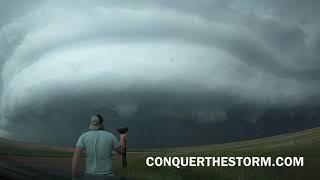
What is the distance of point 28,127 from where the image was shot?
6.53 metres

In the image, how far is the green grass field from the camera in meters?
6.05

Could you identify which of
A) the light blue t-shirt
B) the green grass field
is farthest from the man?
the green grass field

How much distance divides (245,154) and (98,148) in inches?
52.7

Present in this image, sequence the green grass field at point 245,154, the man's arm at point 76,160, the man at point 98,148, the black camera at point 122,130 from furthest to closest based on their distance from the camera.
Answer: the black camera at point 122,130 → the green grass field at point 245,154 → the man at point 98,148 → the man's arm at point 76,160

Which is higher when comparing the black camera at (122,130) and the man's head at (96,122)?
the black camera at (122,130)

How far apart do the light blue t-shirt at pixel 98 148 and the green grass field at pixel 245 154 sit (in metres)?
0.67

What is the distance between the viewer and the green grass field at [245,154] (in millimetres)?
6055

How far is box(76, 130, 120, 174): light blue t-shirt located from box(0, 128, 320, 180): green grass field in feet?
2.20

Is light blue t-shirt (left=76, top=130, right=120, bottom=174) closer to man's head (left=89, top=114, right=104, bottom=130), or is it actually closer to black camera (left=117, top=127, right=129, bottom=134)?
man's head (left=89, top=114, right=104, bottom=130)

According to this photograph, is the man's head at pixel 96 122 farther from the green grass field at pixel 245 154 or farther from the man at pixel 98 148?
the green grass field at pixel 245 154

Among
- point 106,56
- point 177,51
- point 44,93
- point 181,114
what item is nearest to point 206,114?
point 181,114

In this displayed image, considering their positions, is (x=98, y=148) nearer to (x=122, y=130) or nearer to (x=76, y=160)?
(x=76, y=160)

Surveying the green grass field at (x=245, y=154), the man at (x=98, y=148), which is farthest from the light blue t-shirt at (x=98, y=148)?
the green grass field at (x=245, y=154)

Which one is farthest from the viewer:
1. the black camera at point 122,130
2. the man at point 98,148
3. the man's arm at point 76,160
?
the black camera at point 122,130
